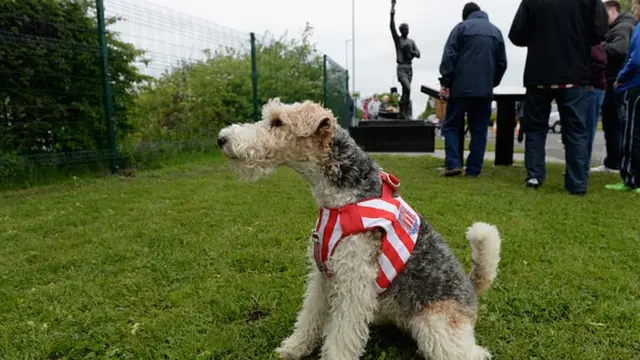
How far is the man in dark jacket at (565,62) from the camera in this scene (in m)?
6.18

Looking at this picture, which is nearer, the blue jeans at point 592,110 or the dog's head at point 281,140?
the dog's head at point 281,140

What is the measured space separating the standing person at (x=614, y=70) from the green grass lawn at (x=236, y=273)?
2551 millimetres

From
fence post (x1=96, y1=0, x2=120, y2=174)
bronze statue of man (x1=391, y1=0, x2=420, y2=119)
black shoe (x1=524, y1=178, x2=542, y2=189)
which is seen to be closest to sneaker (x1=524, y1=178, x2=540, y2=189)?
black shoe (x1=524, y1=178, x2=542, y2=189)

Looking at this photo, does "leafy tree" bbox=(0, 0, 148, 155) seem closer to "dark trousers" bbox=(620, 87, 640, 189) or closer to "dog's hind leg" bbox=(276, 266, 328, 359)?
"dog's hind leg" bbox=(276, 266, 328, 359)

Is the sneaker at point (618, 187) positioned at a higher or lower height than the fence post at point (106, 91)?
lower

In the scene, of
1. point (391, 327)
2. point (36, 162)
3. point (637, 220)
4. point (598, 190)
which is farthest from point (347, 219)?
point (36, 162)

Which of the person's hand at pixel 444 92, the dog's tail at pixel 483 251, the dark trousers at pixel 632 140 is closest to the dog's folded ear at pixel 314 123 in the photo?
the dog's tail at pixel 483 251

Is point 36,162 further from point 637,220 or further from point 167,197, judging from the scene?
point 637,220

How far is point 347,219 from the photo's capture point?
7.36 ft

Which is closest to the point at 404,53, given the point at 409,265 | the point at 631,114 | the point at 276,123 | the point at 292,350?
the point at 631,114

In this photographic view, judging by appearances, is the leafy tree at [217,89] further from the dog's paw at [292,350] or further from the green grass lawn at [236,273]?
the dog's paw at [292,350]

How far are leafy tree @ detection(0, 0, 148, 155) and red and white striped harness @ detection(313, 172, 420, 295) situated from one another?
22.1 feet

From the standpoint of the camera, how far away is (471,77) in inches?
295

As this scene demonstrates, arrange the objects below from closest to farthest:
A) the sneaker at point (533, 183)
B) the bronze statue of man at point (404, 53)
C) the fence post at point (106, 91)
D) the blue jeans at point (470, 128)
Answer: the sneaker at point (533, 183) → the fence post at point (106, 91) → the blue jeans at point (470, 128) → the bronze statue of man at point (404, 53)
